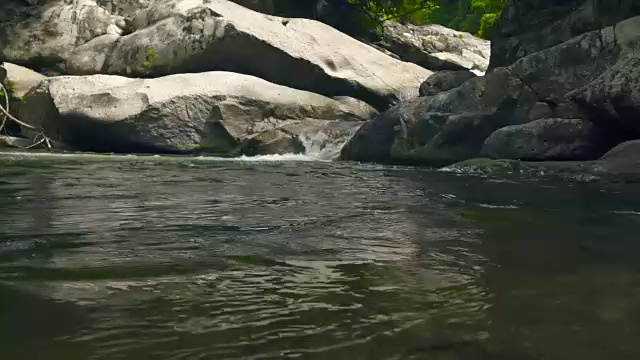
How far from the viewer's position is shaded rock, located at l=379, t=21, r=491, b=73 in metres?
23.5

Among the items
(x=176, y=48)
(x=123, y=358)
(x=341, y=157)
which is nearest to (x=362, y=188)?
(x=123, y=358)

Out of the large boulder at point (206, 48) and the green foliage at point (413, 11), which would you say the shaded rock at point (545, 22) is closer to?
the green foliage at point (413, 11)

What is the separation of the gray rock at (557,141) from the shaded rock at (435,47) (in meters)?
13.5

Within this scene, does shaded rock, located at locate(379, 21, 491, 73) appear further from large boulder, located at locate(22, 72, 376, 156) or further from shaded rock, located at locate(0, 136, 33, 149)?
shaded rock, located at locate(0, 136, 33, 149)

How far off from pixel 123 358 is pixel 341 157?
11.6m

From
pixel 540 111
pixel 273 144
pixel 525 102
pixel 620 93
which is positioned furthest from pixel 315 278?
pixel 273 144

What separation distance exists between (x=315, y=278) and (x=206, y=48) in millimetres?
15158

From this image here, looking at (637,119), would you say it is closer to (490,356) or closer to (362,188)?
(362,188)

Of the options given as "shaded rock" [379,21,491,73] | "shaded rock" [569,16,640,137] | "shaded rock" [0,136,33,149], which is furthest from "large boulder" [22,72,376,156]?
"shaded rock" [379,21,491,73]

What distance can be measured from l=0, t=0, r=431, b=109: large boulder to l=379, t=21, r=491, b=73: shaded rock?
457 cm

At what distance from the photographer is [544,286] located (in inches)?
108

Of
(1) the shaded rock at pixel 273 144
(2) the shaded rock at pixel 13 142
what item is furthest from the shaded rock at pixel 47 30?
(1) the shaded rock at pixel 273 144

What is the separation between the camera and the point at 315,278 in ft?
9.31

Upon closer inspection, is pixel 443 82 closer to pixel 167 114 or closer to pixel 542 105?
pixel 542 105
